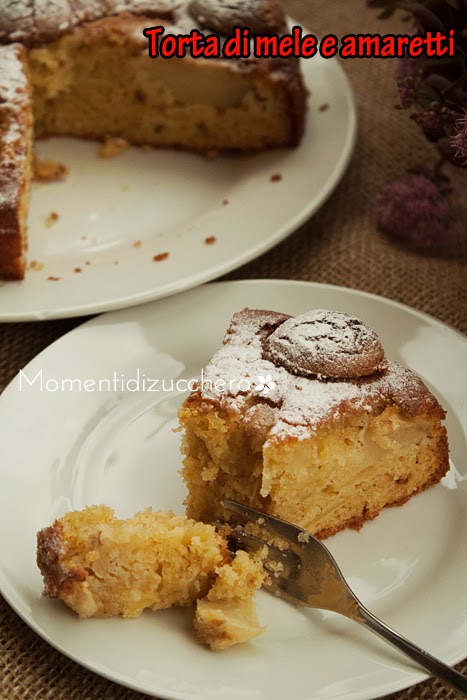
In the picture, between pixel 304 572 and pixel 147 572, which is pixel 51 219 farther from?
pixel 304 572

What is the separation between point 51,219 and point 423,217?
69.0 inches

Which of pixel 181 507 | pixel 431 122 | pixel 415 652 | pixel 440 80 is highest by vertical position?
pixel 440 80

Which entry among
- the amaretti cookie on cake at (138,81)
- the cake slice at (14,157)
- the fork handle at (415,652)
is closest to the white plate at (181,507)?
the fork handle at (415,652)

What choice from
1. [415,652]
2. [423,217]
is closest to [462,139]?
[423,217]

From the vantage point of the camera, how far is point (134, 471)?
2.98 metres

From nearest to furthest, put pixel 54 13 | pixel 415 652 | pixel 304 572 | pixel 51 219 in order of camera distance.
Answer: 1. pixel 415 652
2. pixel 304 572
3. pixel 51 219
4. pixel 54 13

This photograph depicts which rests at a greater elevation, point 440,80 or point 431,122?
point 440,80

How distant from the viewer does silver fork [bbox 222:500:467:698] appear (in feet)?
8.02

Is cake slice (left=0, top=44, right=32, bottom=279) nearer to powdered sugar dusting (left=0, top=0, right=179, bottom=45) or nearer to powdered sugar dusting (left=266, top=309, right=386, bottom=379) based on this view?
powdered sugar dusting (left=0, top=0, right=179, bottom=45)

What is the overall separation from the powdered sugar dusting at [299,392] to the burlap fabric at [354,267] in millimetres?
810

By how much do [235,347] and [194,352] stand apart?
414 millimetres

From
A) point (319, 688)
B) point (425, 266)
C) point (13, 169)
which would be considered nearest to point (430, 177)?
point (425, 266)

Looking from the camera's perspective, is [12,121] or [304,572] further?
[12,121]

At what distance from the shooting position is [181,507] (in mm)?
2895
